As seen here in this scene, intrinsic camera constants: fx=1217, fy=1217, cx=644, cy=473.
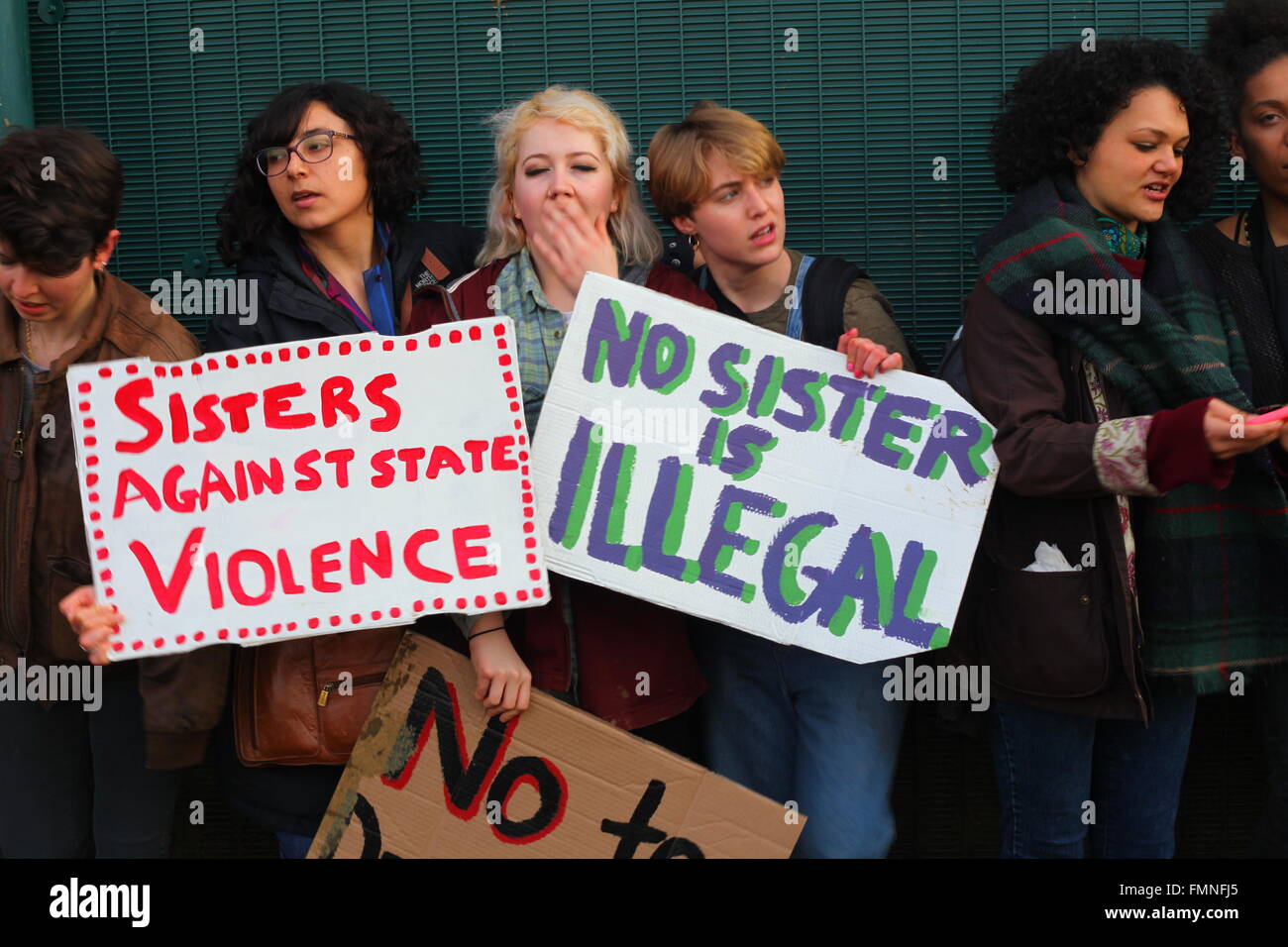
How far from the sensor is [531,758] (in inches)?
111

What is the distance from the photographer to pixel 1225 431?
8.43 ft

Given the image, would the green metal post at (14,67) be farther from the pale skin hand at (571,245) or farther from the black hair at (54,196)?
the pale skin hand at (571,245)

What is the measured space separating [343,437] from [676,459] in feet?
2.48

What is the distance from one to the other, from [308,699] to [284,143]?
4.52 feet

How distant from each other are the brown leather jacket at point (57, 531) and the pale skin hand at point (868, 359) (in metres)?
1.55

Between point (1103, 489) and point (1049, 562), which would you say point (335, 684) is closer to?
point (1049, 562)

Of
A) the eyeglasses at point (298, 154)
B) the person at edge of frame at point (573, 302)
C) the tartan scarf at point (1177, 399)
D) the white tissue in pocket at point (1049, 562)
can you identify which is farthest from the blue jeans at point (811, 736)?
the eyeglasses at point (298, 154)

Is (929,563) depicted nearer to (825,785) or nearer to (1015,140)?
(825,785)

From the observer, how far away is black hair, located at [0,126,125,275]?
2.71m

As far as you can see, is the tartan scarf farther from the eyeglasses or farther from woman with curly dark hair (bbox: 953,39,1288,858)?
the eyeglasses

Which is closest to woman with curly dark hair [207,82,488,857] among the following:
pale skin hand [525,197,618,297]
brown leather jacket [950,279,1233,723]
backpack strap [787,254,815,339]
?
pale skin hand [525,197,618,297]

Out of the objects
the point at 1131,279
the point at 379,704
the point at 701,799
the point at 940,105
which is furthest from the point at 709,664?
the point at 940,105

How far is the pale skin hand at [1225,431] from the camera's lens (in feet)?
8.43

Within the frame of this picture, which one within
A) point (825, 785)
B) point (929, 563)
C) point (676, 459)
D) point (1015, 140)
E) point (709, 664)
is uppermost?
point (1015, 140)
